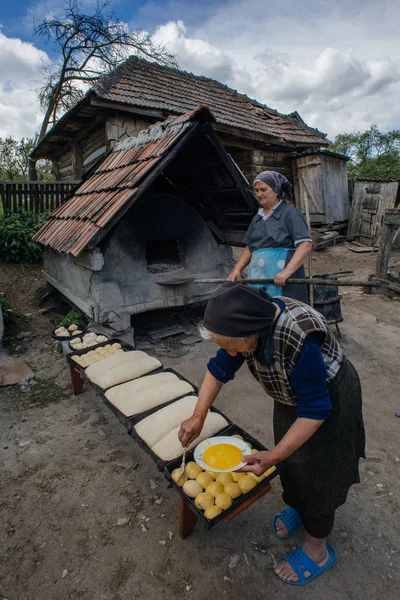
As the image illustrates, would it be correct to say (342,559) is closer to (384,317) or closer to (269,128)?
(384,317)

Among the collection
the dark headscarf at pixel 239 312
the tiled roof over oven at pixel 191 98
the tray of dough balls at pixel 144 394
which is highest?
the tiled roof over oven at pixel 191 98

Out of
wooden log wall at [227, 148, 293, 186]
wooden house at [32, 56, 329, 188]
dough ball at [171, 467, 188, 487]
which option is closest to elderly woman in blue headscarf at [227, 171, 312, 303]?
dough ball at [171, 467, 188, 487]

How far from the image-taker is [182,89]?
937cm

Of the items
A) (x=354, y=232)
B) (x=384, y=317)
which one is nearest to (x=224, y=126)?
(x=384, y=317)

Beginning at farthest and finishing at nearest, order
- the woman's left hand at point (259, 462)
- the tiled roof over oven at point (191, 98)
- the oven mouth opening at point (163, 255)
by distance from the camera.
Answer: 1. the tiled roof over oven at point (191, 98)
2. the oven mouth opening at point (163, 255)
3. the woman's left hand at point (259, 462)

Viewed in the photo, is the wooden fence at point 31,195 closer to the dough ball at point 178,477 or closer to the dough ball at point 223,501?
the dough ball at point 178,477

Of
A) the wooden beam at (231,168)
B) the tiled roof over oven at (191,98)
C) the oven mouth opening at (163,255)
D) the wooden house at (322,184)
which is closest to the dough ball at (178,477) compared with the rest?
the oven mouth opening at (163,255)

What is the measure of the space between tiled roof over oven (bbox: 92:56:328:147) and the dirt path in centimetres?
553

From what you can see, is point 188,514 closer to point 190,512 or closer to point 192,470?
point 190,512

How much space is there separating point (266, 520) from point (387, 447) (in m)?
1.44

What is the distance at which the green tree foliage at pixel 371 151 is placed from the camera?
984 inches

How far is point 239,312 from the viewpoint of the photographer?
150cm

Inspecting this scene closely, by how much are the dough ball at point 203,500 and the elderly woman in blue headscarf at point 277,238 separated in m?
2.00

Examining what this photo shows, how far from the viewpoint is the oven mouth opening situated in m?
5.23
